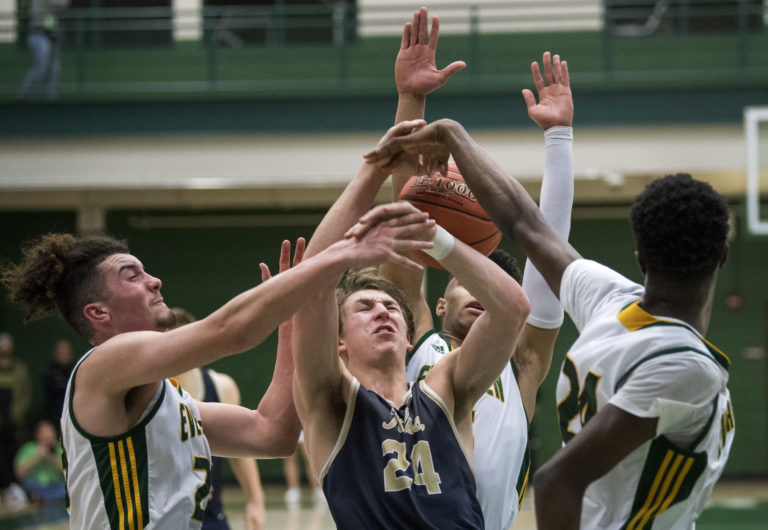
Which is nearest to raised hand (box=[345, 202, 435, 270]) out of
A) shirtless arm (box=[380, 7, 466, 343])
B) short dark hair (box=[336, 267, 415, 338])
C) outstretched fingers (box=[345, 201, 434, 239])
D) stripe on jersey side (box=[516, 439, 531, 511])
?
outstretched fingers (box=[345, 201, 434, 239])

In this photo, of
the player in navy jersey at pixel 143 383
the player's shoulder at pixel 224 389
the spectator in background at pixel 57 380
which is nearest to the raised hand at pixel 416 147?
the player in navy jersey at pixel 143 383

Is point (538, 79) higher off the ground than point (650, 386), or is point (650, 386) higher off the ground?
point (538, 79)

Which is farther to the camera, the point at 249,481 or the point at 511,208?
the point at 249,481

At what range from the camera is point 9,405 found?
11.5 meters

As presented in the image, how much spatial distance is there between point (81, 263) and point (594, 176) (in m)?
8.56

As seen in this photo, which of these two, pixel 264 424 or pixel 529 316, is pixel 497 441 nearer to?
pixel 529 316

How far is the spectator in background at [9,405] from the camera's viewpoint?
11.2 m

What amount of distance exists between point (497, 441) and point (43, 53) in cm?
992

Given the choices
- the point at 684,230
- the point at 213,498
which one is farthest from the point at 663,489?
the point at 213,498

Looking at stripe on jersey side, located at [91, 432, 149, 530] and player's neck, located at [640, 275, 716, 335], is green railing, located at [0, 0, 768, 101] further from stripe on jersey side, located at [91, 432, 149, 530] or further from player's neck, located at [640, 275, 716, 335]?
player's neck, located at [640, 275, 716, 335]

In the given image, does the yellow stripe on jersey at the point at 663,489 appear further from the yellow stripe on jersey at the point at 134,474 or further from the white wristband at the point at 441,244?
the yellow stripe on jersey at the point at 134,474

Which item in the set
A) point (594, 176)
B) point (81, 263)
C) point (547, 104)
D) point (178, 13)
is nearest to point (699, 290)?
point (547, 104)

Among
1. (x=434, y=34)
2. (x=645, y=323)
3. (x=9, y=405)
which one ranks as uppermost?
(x=434, y=34)

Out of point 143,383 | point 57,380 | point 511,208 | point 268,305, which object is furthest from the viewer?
point 57,380
